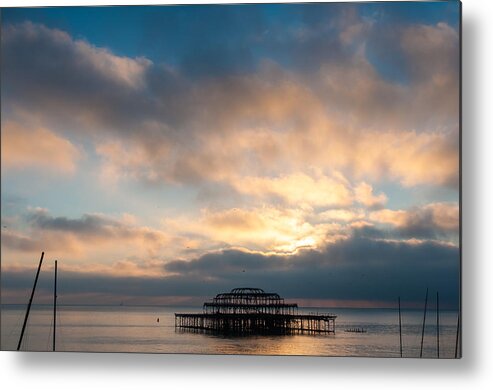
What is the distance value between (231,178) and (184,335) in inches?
38.2

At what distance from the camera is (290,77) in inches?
205

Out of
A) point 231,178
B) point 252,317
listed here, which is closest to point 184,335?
point 252,317

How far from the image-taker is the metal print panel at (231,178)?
5.05 metres

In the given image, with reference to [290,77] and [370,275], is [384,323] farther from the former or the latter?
[290,77]

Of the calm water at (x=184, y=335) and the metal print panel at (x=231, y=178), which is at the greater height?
the metal print panel at (x=231, y=178)

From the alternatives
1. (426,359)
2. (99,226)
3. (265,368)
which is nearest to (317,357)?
(265,368)

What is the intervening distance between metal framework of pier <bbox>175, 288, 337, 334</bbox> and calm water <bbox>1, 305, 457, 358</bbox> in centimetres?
5

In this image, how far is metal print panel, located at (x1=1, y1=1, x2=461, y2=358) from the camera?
5051 millimetres

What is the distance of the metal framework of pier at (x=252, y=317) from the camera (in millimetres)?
5020

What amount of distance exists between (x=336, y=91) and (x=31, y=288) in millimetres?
2166

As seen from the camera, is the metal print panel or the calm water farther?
the metal print panel

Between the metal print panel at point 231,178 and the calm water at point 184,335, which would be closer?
the calm water at point 184,335

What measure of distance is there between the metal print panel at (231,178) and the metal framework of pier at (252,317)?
0.02 metres

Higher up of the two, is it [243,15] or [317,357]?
[243,15]
